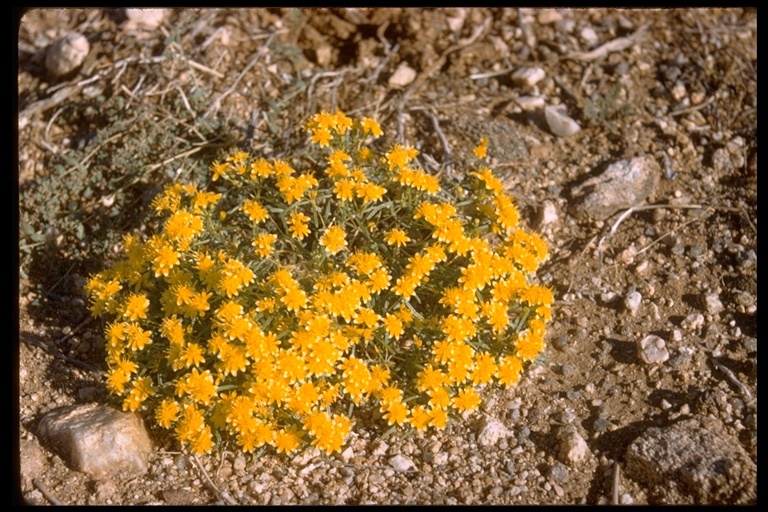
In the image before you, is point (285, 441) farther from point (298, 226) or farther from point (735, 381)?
point (735, 381)

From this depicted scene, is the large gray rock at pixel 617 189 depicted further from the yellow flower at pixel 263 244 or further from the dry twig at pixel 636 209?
the yellow flower at pixel 263 244

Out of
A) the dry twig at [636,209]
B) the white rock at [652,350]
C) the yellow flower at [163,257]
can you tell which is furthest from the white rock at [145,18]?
the white rock at [652,350]

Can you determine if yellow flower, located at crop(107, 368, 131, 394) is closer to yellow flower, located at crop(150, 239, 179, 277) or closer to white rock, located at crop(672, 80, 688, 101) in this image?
yellow flower, located at crop(150, 239, 179, 277)

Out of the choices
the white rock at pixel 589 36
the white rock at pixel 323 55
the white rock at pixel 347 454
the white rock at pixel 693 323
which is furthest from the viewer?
the white rock at pixel 589 36

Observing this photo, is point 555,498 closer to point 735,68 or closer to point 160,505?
point 160,505

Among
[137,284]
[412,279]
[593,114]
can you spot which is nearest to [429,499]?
[412,279]

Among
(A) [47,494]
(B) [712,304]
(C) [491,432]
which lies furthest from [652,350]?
(A) [47,494]
